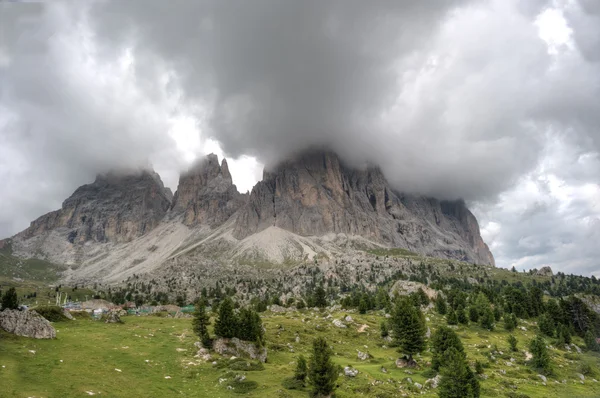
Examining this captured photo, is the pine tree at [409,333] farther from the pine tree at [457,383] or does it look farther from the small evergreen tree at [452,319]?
the small evergreen tree at [452,319]

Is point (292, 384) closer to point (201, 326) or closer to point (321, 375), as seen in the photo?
point (321, 375)

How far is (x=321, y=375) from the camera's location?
152 feet

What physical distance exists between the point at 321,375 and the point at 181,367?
76.2 feet

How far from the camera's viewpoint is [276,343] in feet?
254

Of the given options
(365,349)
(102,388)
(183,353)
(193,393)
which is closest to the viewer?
(102,388)

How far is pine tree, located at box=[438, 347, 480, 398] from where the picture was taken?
45.7 metres

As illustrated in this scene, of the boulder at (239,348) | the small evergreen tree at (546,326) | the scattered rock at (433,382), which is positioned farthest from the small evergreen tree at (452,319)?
the boulder at (239,348)

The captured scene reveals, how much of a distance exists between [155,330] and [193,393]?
39962 millimetres

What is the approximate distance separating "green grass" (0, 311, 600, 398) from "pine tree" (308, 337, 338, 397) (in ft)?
8.14

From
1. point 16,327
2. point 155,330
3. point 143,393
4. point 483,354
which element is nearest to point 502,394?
point 483,354

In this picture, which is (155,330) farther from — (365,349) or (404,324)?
(404,324)

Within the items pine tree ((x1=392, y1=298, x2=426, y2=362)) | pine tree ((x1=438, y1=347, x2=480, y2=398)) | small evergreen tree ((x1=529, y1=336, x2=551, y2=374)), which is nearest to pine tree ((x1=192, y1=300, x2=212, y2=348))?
pine tree ((x1=392, y1=298, x2=426, y2=362))

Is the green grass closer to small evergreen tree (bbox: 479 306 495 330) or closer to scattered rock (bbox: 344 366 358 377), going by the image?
scattered rock (bbox: 344 366 358 377)

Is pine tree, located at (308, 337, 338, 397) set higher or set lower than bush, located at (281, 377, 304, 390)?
higher
